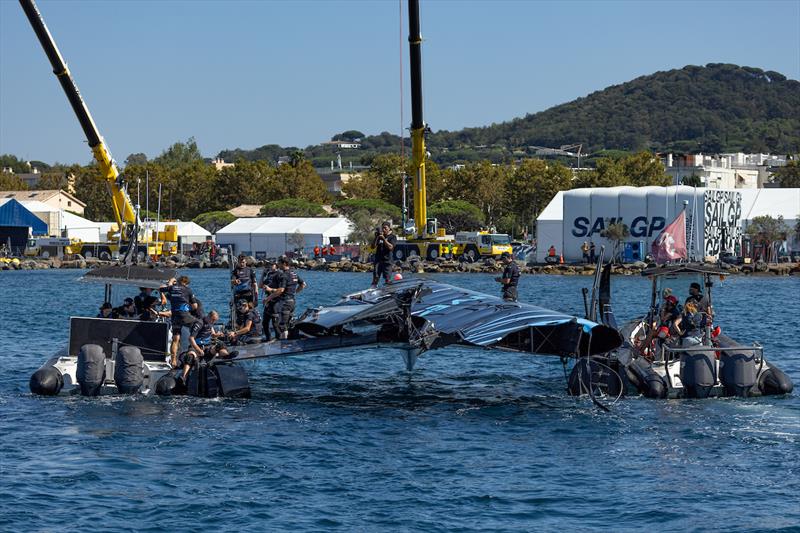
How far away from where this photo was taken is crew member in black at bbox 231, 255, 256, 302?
26547 millimetres

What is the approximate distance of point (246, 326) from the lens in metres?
25.6

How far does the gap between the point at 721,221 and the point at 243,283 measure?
66.9m

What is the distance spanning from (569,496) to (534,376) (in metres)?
13.0

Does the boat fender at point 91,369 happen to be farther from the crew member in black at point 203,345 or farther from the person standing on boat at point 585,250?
the person standing on boat at point 585,250

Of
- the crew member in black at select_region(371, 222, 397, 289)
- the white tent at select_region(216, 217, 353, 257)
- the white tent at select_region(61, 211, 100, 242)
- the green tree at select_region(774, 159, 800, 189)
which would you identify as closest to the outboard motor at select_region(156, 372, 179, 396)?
the crew member in black at select_region(371, 222, 397, 289)

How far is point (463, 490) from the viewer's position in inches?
655

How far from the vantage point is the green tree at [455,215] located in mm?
124562

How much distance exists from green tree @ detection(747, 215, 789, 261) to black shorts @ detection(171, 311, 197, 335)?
74.8 m

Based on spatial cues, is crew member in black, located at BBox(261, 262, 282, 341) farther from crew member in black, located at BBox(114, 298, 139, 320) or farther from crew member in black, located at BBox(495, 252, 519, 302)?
crew member in black, located at BBox(495, 252, 519, 302)

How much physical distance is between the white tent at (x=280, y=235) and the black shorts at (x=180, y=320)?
8515cm

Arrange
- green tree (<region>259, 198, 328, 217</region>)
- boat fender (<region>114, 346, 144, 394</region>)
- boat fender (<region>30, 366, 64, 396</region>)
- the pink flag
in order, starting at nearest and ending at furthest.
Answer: boat fender (<region>114, 346, 144, 394</region>) → boat fender (<region>30, 366, 64, 396</region>) → the pink flag → green tree (<region>259, 198, 328, 217</region>)

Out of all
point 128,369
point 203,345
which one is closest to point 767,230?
point 203,345

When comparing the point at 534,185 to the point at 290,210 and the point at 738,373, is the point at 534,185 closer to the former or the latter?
the point at 290,210

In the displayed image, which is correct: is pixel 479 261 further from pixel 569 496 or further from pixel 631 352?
pixel 569 496
